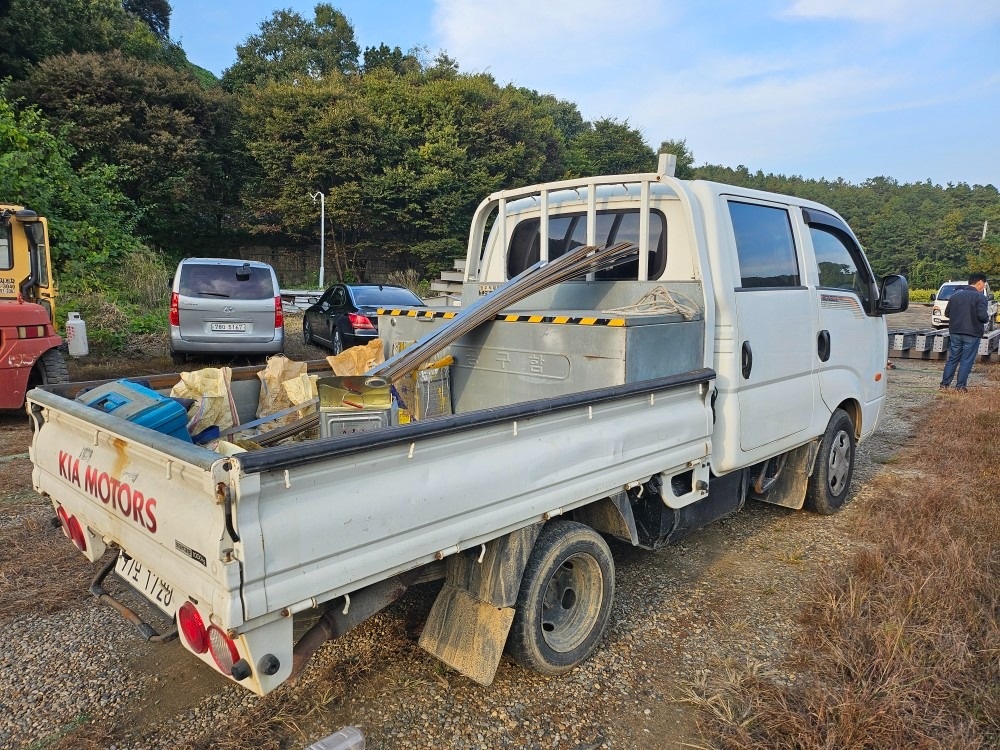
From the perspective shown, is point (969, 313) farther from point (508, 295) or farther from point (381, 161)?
point (381, 161)

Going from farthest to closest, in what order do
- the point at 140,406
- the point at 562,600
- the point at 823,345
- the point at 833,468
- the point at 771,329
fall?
the point at 833,468 → the point at 823,345 → the point at 771,329 → the point at 562,600 → the point at 140,406

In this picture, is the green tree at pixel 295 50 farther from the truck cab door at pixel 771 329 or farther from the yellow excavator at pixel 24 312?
the truck cab door at pixel 771 329

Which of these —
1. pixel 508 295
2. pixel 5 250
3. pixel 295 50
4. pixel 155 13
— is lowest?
pixel 508 295

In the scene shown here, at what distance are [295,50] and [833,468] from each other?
47.2m

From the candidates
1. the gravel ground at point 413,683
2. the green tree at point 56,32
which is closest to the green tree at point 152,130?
the green tree at point 56,32

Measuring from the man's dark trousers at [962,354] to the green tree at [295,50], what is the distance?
37.0 meters

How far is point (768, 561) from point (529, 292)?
235cm

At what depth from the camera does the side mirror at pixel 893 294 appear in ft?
16.1

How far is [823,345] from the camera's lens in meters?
4.43

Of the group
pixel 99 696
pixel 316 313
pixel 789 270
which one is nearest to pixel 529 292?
pixel 789 270

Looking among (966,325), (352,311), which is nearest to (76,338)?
(352,311)

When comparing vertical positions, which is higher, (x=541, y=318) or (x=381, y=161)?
(x=381, y=161)

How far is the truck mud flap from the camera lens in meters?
2.19

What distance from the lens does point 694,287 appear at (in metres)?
3.55
